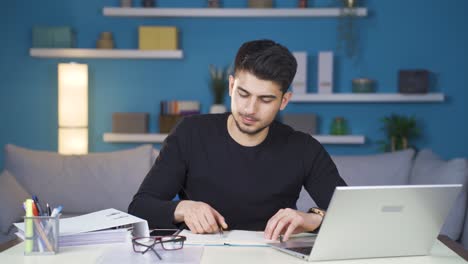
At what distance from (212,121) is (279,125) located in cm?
23

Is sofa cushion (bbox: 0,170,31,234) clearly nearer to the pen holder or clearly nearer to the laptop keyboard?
the pen holder

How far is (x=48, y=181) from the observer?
13.2ft

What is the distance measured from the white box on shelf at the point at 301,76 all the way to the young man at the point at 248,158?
2758 mm

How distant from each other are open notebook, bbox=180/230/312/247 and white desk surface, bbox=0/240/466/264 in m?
0.04

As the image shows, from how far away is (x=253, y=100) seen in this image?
227 cm

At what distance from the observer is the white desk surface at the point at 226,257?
173 centimetres

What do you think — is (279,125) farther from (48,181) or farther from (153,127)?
(153,127)

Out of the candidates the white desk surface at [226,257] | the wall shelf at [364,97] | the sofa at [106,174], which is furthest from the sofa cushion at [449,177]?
the white desk surface at [226,257]

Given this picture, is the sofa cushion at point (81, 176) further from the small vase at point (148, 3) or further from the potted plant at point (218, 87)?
the small vase at point (148, 3)

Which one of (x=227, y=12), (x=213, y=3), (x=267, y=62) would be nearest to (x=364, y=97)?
(x=227, y=12)

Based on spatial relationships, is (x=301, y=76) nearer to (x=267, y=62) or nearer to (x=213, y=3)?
(x=213, y=3)

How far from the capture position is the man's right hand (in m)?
2.01

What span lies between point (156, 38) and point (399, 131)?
1841mm

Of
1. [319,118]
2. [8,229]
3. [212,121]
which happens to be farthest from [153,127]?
[212,121]
